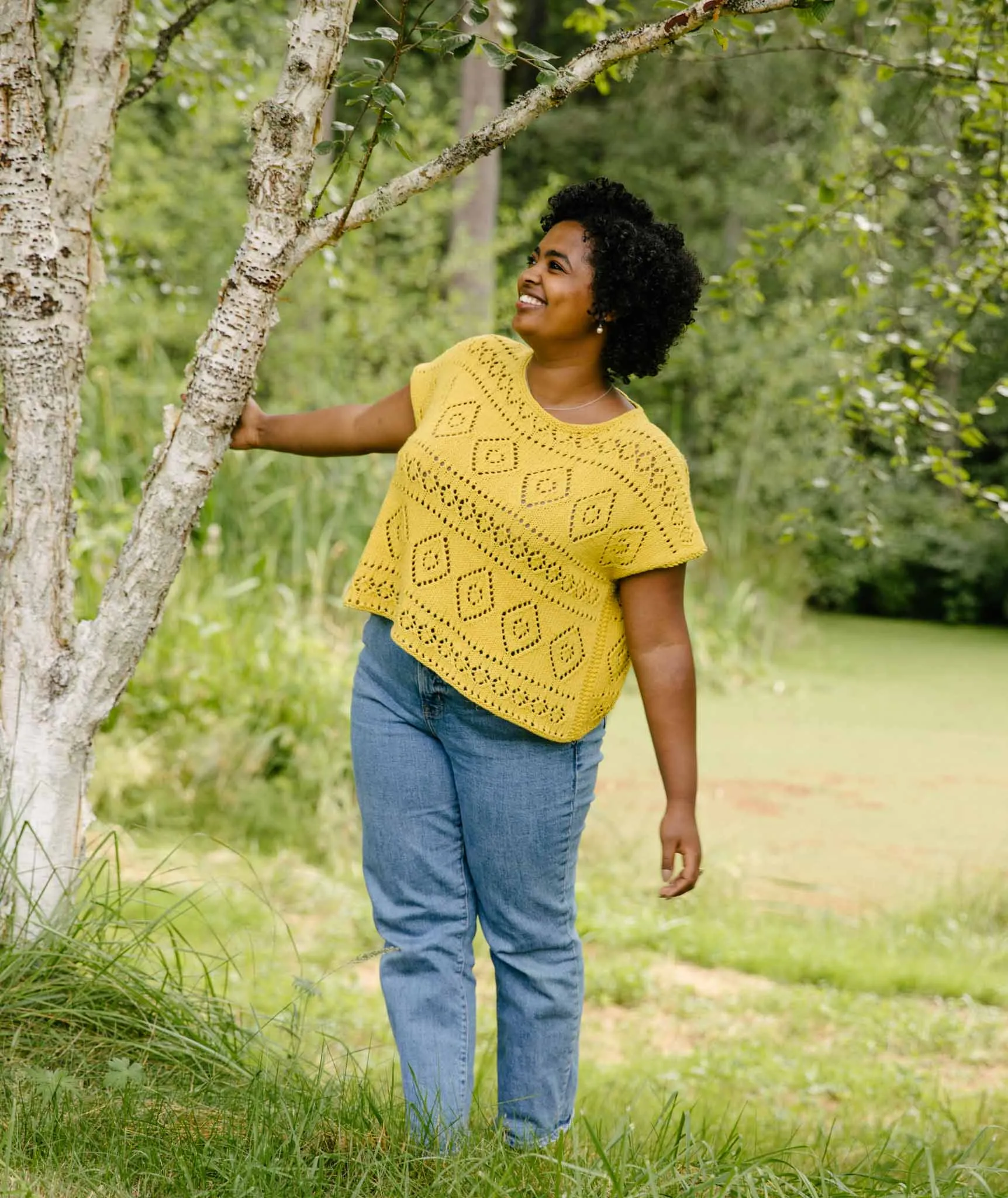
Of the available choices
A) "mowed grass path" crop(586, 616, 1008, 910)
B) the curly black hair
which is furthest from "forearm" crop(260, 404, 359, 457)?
"mowed grass path" crop(586, 616, 1008, 910)

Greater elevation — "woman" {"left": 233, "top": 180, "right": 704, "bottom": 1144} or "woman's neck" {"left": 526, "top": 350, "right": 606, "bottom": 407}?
"woman's neck" {"left": 526, "top": 350, "right": 606, "bottom": 407}

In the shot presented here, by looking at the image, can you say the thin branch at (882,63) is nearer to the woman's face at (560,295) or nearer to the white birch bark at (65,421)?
the woman's face at (560,295)

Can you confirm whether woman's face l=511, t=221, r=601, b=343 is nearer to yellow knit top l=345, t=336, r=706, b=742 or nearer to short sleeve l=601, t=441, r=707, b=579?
yellow knit top l=345, t=336, r=706, b=742

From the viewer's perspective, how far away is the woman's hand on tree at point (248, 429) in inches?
88.8

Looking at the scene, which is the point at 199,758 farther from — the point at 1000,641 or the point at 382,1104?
the point at 1000,641

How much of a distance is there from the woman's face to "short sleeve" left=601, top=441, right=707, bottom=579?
23cm

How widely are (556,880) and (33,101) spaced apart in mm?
1474

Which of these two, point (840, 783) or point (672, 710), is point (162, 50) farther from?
point (840, 783)

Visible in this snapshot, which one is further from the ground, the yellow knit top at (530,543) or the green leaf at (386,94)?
the green leaf at (386,94)

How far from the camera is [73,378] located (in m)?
2.24

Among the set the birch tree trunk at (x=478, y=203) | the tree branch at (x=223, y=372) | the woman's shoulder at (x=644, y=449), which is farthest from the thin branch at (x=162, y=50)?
the birch tree trunk at (x=478, y=203)

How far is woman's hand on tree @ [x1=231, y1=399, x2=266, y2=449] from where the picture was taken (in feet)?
7.40

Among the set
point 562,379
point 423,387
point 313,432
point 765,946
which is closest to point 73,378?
point 313,432

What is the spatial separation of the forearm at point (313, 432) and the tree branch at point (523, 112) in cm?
28
